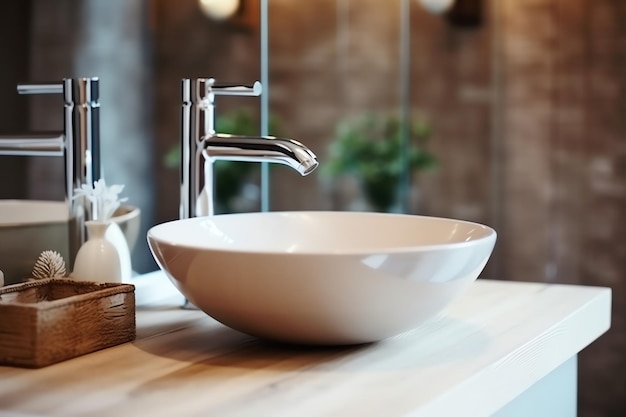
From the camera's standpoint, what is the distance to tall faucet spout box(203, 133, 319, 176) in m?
1.06

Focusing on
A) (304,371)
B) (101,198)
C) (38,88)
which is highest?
(38,88)

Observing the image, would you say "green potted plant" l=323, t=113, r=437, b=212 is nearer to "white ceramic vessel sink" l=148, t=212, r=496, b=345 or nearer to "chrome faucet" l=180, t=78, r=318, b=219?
"chrome faucet" l=180, t=78, r=318, b=219

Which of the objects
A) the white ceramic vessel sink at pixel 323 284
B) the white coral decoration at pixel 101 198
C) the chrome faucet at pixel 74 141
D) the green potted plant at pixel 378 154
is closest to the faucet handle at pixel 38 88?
the chrome faucet at pixel 74 141

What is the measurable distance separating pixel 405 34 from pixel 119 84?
2.09m

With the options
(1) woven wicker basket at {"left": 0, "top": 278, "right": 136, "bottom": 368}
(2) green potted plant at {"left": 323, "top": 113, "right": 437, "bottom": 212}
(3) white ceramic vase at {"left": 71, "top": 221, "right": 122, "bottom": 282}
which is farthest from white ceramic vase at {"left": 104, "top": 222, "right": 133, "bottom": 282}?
(2) green potted plant at {"left": 323, "top": 113, "right": 437, "bottom": 212}

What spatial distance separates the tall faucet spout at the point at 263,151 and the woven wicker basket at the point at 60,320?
239 millimetres

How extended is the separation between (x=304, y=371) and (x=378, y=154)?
96.6 inches

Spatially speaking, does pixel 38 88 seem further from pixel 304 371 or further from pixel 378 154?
pixel 378 154

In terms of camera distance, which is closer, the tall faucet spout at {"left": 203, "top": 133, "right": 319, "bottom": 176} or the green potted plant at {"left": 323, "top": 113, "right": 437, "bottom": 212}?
the tall faucet spout at {"left": 203, "top": 133, "right": 319, "bottom": 176}

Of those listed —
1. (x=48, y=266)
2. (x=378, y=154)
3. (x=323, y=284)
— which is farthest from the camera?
(x=378, y=154)

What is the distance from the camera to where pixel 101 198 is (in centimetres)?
112

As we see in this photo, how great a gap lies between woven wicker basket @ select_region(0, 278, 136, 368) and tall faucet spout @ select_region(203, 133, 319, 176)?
0.24 metres

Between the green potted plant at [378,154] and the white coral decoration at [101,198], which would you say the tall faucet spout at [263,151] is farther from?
the green potted plant at [378,154]

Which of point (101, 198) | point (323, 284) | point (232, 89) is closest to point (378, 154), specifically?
point (232, 89)
